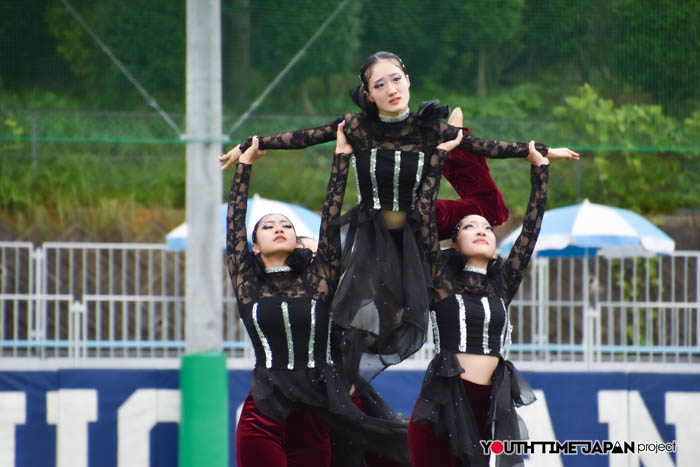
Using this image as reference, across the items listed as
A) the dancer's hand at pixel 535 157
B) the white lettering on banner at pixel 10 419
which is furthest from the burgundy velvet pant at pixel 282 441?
the white lettering on banner at pixel 10 419

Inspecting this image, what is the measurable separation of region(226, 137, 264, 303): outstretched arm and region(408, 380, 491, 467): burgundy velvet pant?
837 mm

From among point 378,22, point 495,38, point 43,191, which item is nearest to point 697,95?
point 495,38

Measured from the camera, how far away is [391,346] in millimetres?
4164

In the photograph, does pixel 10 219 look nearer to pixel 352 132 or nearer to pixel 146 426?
pixel 146 426

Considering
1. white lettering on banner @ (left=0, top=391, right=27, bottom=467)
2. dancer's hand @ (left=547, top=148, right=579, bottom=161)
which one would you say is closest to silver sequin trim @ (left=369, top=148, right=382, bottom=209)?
dancer's hand @ (left=547, top=148, right=579, bottom=161)

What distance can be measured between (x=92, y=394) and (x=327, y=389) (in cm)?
307

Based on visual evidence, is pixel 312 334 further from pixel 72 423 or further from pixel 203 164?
pixel 72 423

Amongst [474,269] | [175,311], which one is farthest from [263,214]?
[474,269]

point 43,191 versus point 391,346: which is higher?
point 43,191

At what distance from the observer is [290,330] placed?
167 inches

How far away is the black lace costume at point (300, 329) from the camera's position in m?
4.17

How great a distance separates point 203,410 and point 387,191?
318 cm

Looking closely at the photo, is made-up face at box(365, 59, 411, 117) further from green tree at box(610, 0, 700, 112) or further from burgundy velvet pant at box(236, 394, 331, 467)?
green tree at box(610, 0, 700, 112)

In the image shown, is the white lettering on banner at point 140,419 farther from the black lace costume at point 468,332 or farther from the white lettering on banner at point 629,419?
the black lace costume at point 468,332
